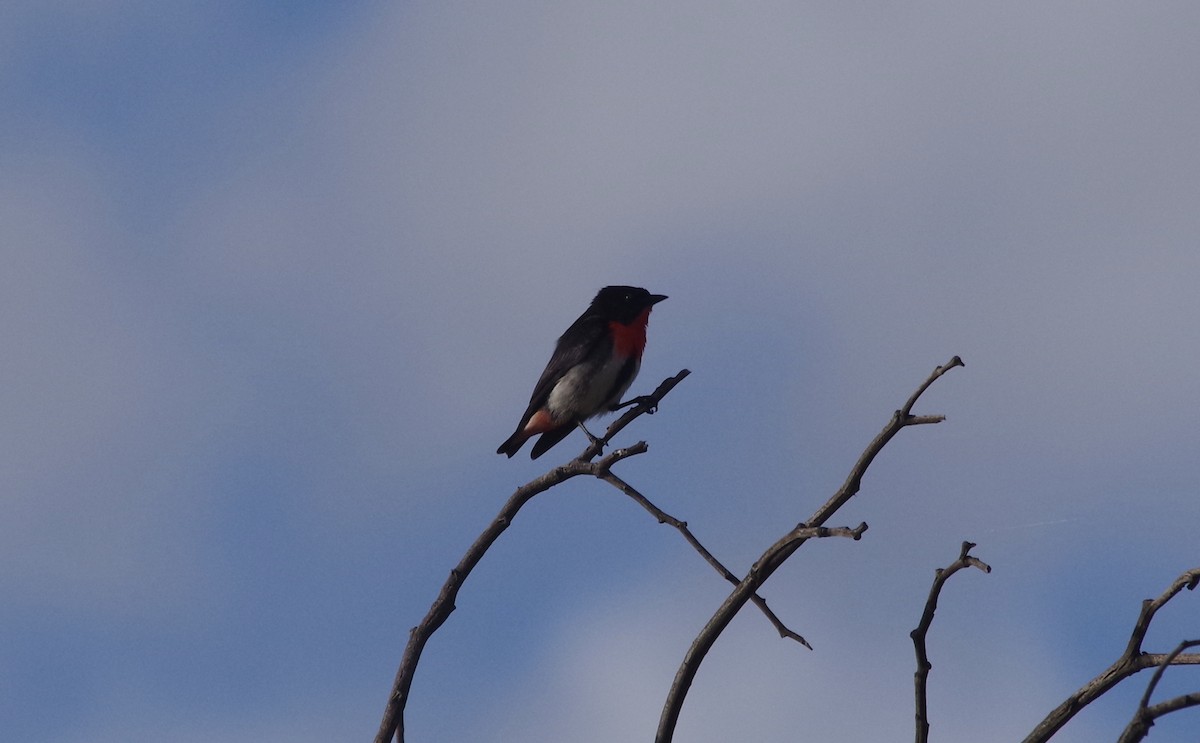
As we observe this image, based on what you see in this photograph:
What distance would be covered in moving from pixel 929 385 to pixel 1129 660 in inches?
32.1

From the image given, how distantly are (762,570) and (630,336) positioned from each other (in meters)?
7.42

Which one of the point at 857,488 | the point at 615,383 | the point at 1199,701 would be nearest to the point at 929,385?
the point at 857,488

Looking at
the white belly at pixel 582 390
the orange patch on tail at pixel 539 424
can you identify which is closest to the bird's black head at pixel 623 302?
the white belly at pixel 582 390

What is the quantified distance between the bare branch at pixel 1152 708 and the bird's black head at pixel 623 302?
831 centimetres

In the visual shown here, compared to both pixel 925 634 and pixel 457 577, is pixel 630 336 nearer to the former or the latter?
pixel 457 577

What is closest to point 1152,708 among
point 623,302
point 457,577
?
point 457,577

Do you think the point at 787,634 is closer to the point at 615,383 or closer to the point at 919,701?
the point at 919,701

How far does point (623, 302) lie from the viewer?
37.6 ft

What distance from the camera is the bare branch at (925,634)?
11.5 feet

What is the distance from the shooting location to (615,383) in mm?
10914

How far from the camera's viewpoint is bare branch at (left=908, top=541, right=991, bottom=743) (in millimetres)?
3514

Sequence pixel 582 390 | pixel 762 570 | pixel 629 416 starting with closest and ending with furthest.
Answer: pixel 762 570, pixel 629 416, pixel 582 390

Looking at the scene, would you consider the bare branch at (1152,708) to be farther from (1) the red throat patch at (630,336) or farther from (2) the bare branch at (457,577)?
(1) the red throat patch at (630,336)

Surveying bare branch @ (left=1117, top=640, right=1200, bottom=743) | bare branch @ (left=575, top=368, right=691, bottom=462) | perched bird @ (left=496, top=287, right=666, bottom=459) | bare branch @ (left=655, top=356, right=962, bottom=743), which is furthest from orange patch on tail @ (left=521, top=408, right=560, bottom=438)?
bare branch @ (left=1117, top=640, right=1200, bottom=743)
